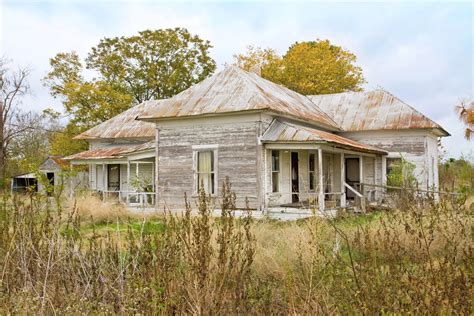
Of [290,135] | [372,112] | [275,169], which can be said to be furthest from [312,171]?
[372,112]

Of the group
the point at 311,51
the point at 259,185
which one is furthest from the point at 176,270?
the point at 311,51

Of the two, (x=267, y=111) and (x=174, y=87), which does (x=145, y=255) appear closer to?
(x=267, y=111)

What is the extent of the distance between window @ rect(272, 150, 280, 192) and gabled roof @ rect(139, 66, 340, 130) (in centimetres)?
151

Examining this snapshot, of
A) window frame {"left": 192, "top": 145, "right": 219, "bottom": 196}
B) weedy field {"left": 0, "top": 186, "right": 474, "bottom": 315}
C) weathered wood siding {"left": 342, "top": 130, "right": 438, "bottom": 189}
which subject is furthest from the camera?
weathered wood siding {"left": 342, "top": 130, "right": 438, "bottom": 189}

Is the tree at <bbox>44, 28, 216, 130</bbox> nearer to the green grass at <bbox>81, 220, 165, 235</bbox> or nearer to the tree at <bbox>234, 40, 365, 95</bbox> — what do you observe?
the tree at <bbox>234, 40, 365, 95</bbox>

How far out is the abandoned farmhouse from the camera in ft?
50.6

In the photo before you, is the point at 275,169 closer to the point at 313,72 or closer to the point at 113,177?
the point at 113,177

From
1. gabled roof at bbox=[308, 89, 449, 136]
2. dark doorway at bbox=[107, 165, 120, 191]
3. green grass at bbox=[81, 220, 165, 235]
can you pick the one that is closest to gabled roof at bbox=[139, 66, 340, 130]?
gabled roof at bbox=[308, 89, 449, 136]

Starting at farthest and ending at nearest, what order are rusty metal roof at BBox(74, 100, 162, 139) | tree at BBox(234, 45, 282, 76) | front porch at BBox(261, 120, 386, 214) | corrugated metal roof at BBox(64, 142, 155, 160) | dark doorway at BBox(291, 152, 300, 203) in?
tree at BBox(234, 45, 282, 76), rusty metal roof at BBox(74, 100, 162, 139), corrugated metal roof at BBox(64, 142, 155, 160), dark doorway at BBox(291, 152, 300, 203), front porch at BBox(261, 120, 386, 214)

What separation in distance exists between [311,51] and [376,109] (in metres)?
13.9

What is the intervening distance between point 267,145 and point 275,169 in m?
1.38

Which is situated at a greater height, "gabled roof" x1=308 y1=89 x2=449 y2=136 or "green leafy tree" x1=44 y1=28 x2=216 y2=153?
"green leafy tree" x1=44 y1=28 x2=216 y2=153

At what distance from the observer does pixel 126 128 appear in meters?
25.6

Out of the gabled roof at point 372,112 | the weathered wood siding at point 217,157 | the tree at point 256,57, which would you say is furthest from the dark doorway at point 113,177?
the tree at point 256,57
